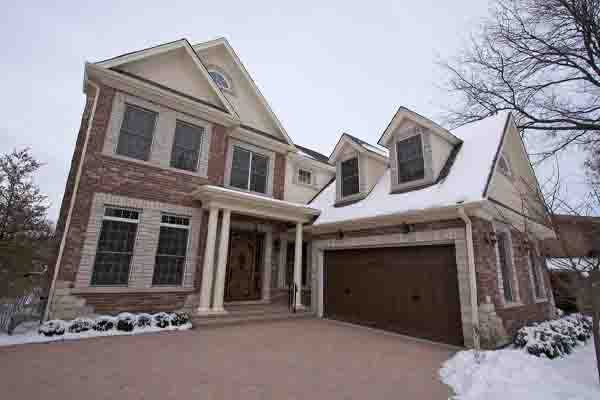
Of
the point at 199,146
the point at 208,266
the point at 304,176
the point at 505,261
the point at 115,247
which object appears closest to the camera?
the point at 115,247

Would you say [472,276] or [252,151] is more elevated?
[252,151]

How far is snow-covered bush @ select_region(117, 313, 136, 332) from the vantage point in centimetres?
622

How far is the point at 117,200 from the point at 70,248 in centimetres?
Result: 153

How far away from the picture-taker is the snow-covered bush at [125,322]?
6.22 metres

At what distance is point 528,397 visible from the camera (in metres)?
3.37

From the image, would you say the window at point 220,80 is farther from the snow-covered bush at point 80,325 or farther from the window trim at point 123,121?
the snow-covered bush at point 80,325

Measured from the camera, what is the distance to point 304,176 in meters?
13.7

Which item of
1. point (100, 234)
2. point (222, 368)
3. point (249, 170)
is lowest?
point (222, 368)

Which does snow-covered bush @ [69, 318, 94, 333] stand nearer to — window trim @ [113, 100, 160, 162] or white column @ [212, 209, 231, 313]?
white column @ [212, 209, 231, 313]

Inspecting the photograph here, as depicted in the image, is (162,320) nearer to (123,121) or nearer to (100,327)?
(100,327)

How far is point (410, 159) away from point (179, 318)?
8405 millimetres

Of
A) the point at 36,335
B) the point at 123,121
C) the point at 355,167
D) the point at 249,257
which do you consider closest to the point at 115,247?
the point at 36,335

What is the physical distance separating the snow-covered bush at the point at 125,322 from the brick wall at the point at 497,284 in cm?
811

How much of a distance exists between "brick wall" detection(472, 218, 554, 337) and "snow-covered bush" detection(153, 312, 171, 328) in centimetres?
753
